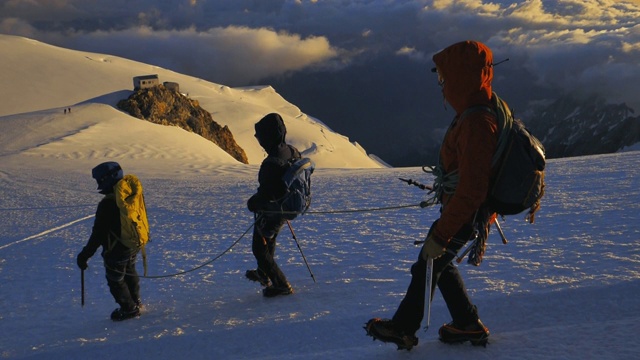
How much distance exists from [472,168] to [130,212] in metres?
3.41

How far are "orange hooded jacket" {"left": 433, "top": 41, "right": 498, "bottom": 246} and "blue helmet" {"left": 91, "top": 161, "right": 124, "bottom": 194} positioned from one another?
3.25m

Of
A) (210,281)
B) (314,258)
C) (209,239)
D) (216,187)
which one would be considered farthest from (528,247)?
(216,187)

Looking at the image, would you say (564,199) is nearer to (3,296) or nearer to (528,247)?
(528,247)

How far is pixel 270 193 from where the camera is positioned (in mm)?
5445

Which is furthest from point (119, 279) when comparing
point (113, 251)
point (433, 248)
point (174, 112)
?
point (174, 112)

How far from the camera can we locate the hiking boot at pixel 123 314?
5516 mm

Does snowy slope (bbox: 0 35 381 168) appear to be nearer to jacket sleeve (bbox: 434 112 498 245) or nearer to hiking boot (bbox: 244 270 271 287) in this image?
hiking boot (bbox: 244 270 271 287)

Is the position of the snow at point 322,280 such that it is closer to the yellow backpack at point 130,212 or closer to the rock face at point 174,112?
the yellow backpack at point 130,212

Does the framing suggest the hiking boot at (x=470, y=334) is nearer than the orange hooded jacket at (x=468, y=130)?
No

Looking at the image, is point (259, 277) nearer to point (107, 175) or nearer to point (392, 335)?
point (107, 175)

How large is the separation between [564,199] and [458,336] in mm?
7901

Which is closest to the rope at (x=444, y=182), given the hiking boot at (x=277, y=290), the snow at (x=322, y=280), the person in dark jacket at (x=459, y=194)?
the person in dark jacket at (x=459, y=194)

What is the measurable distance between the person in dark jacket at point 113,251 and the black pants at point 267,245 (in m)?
1.23

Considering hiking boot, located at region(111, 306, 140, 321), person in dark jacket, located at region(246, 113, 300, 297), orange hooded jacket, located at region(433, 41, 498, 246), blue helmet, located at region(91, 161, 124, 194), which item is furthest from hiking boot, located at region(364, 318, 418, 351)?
blue helmet, located at region(91, 161, 124, 194)
